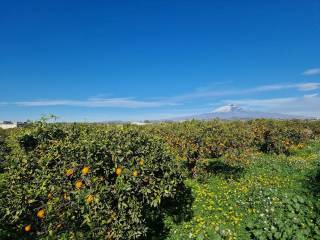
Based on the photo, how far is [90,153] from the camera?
8445 mm

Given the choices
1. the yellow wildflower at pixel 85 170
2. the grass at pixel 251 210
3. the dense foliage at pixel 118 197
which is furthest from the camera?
the grass at pixel 251 210

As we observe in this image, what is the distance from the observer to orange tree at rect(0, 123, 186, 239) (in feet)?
26.8

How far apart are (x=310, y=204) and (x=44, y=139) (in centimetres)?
913

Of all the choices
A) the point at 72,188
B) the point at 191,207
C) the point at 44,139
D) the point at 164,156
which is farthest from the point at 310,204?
the point at 44,139

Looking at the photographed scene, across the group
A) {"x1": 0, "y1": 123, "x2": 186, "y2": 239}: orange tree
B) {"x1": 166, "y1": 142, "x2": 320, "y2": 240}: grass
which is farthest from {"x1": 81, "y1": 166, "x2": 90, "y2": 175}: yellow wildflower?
{"x1": 166, "y1": 142, "x2": 320, "y2": 240}: grass

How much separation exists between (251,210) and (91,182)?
254 inches

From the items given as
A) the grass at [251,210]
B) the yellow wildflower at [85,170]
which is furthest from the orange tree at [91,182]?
the grass at [251,210]

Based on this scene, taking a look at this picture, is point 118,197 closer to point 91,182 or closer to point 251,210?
point 91,182

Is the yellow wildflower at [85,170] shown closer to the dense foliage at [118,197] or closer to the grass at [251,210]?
the dense foliage at [118,197]

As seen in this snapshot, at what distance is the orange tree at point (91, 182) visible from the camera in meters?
8.17

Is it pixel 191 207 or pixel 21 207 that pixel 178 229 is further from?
pixel 21 207

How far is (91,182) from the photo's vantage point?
812cm

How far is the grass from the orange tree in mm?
2162

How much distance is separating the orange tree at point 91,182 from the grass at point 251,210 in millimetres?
2162
